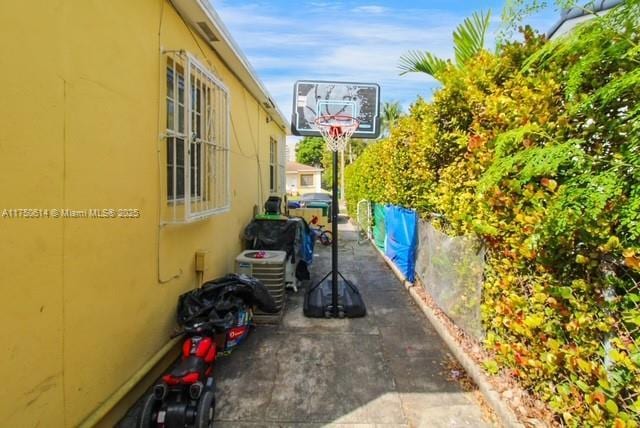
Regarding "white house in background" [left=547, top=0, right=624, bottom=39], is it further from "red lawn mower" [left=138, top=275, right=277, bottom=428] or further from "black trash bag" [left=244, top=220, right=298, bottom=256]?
"black trash bag" [left=244, top=220, right=298, bottom=256]

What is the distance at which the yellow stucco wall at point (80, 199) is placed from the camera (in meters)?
1.87

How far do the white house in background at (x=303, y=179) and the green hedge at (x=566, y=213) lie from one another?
41.1m

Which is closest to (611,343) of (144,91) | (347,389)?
(347,389)

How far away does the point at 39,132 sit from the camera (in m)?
2.01

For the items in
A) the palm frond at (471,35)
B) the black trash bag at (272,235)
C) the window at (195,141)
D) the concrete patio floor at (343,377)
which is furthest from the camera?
the black trash bag at (272,235)

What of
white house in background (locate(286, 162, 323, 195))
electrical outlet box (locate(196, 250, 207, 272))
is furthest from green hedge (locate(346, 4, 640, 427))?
white house in background (locate(286, 162, 323, 195))

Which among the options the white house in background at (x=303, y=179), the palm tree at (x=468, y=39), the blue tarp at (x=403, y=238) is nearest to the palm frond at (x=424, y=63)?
the palm tree at (x=468, y=39)

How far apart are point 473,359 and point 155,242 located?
3.25 meters

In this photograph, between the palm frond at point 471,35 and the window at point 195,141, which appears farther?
the palm frond at point 471,35

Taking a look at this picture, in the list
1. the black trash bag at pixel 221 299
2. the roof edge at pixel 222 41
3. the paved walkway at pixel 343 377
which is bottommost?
the paved walkway at pixel 343 377

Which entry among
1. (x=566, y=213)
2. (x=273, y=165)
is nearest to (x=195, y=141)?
(x=566, y=213)

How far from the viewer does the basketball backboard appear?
603 cm

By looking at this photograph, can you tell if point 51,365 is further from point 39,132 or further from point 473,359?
point 473,359

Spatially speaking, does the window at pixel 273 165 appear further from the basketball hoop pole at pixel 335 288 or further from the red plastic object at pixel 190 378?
the red plastic object at pixel 190 378
